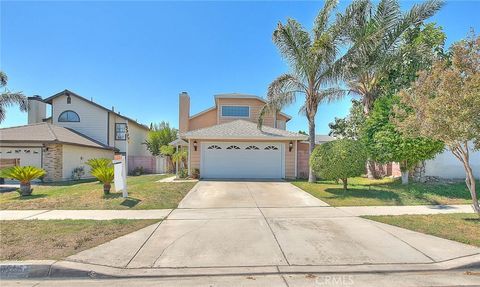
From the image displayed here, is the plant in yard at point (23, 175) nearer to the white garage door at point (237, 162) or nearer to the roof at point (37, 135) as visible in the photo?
the roof at point (37, 135)

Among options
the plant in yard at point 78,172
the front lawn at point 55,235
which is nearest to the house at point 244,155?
the plant in yard at point 78,172

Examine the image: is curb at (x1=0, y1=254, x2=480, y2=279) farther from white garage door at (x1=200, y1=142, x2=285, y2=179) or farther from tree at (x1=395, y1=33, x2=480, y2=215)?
white garage door at (x1=200, y1=142, x2=285, y2=179)

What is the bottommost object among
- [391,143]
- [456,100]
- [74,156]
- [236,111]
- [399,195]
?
[399,195]

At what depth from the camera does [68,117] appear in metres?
25.6

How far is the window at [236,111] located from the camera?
2334cm

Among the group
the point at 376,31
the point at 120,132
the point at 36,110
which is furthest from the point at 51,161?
the point at 376,31

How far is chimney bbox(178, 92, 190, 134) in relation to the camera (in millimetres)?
22891

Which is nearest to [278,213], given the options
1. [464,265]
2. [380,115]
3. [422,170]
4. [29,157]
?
[464,265]

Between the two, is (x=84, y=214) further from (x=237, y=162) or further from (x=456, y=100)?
(x=237, y=162)

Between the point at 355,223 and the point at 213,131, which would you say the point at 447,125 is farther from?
the point at 213,131

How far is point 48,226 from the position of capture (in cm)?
708

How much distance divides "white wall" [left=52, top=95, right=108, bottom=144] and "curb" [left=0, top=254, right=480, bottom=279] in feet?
74.8

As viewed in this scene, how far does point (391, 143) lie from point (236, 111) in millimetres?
12865

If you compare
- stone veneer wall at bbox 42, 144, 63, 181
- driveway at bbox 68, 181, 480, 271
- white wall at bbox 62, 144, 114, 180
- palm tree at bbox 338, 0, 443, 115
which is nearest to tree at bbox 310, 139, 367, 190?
driveway at bbox 68, 181, 480, 271
